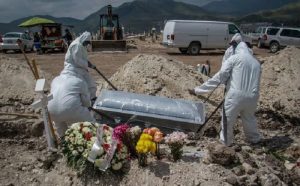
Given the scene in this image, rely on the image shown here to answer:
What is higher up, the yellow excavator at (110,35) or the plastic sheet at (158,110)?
the plastic sheet at (158,110)

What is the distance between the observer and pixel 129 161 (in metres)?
5.88

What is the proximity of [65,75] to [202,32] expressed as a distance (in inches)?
758

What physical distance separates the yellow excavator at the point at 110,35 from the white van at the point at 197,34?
2.82 m

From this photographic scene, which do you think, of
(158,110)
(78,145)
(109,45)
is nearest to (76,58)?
(158,110)

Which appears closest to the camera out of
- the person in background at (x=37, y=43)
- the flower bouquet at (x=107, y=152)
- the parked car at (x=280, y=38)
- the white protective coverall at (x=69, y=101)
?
the flower bouquet at (x=107, y=152)

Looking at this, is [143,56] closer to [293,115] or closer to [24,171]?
[293,115]

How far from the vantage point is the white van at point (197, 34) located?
25.5 metres

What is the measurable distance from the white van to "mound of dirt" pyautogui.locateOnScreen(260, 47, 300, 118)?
1275 cm

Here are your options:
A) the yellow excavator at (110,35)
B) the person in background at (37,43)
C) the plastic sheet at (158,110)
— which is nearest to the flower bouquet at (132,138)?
the plastic sheet at (158,110)

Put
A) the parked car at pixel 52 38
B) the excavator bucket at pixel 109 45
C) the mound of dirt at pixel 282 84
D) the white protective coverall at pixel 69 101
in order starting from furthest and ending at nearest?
the parked car at pixel 52 38, the excavator bucket at pixel 109 45, the mound of dirt at pixel 282 84, the white protective coverall at pixel 69 101

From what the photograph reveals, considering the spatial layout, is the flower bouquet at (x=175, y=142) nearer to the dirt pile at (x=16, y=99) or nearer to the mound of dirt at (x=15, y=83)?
the dirt pile at (x=16, y=99)

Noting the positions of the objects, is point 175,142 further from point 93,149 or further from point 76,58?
point 76,58

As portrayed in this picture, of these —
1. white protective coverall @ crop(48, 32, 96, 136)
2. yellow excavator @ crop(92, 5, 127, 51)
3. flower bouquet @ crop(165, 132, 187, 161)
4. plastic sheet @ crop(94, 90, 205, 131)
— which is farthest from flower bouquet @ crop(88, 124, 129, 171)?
yellow excavator @ crop(92, 5, 127, 51)

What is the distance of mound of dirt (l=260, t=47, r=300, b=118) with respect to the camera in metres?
10.6
